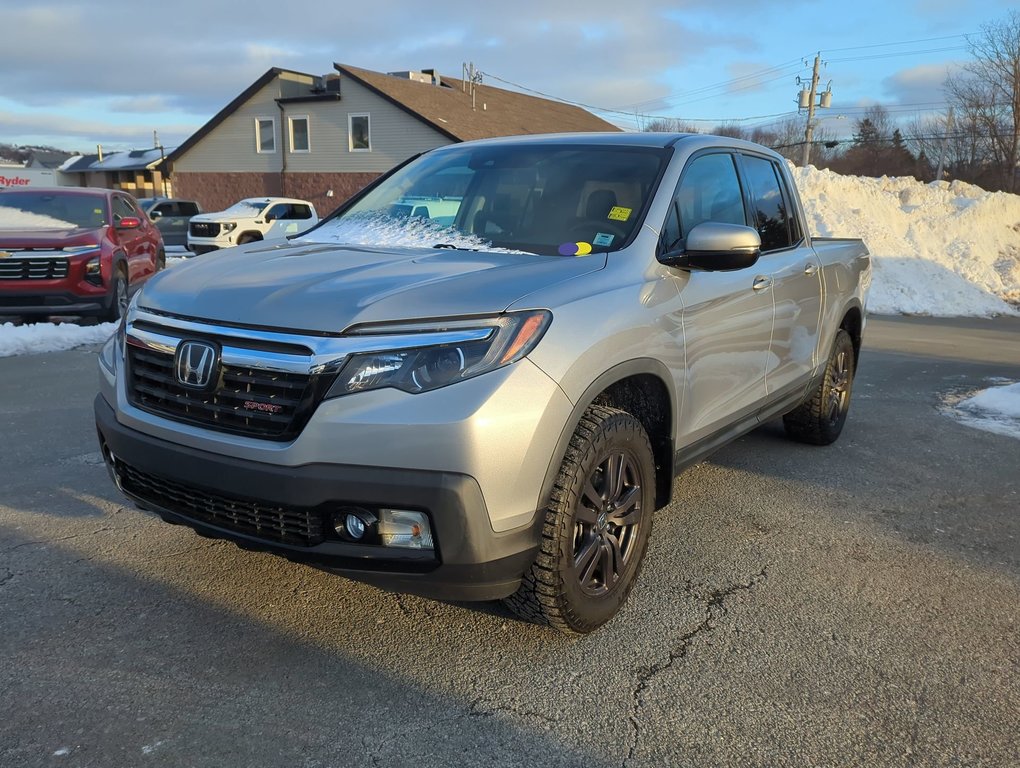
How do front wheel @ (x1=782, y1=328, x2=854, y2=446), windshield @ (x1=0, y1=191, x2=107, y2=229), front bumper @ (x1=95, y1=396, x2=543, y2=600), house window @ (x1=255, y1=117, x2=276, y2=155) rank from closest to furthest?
front bumper @ (x1=95, y1=396, x2=543, y2=600), front wheel @ (x1=782, y1=328, x2=854, y2=446), windshield @ (x1=0, y1=191, x2=107, y2=229), house window @ (x1=255, y1=117, x2=276, y2=155)

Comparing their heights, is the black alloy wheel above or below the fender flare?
below

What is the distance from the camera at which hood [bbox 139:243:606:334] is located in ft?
8.32

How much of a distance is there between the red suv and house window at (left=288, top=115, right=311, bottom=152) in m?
24.5

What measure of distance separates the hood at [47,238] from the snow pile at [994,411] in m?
9.12

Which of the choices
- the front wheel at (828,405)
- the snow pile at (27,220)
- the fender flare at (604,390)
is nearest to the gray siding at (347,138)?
the snow pile at (27,220)

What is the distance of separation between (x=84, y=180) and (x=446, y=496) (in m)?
65.6

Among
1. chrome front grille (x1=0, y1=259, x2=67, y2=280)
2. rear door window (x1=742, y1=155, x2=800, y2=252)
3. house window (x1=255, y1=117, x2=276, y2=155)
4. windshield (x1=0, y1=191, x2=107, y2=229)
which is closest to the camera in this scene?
rear door window (x1=742, y1=155, x2=800, y2=252)

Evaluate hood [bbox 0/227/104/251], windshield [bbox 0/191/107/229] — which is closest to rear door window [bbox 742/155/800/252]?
hood [bbox 0/227/104/251]

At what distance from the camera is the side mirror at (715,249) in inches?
126

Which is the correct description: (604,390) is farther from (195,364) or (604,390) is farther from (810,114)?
(810,114)

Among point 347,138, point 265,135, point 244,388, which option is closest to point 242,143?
point 265,135

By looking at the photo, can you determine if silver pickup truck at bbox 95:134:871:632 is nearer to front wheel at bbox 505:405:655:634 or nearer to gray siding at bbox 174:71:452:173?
front wheel at bbox 505:405:655:634

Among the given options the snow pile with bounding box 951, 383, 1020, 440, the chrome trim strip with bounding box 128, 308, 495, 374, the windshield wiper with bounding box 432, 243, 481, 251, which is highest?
the windshield wiper with bounding box 432, 243, 481, 251

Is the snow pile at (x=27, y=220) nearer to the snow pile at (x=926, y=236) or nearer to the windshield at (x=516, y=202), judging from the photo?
the windshield at (x=516, y=202)
